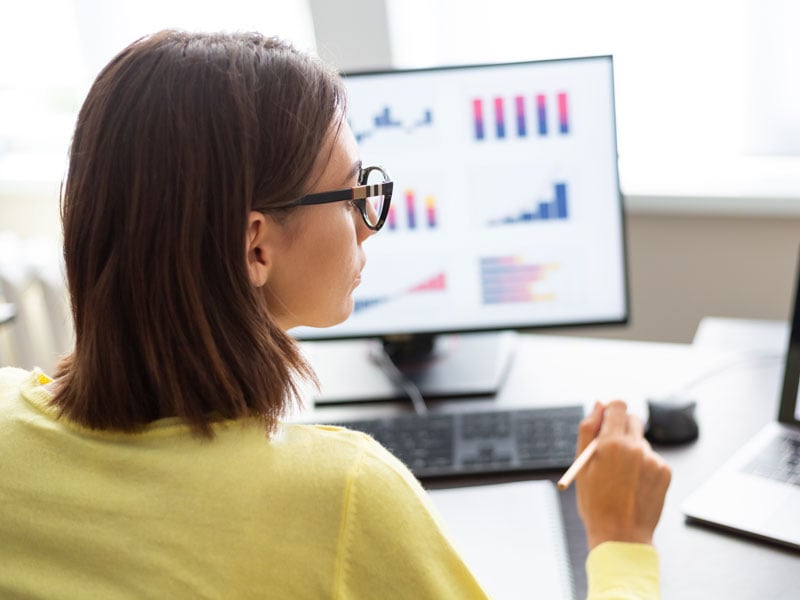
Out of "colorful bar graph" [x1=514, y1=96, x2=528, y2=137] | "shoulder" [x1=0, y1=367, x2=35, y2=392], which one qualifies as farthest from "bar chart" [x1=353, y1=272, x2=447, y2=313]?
"shoulder" [x1=0, y1=367, x2=35, y2=392]

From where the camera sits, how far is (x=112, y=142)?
77 cm

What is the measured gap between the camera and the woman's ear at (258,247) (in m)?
0.80

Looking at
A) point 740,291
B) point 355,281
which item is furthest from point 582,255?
point 740,291

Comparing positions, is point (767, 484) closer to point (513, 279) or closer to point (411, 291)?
point (513, 279)

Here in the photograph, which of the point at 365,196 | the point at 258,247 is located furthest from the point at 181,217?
the point at 365,196

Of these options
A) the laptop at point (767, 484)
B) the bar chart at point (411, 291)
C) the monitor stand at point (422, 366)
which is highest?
the bar chart at point (411, 291)

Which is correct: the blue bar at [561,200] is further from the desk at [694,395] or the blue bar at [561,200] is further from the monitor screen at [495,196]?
the desk at [694,395]

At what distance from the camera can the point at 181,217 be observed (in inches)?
29.8

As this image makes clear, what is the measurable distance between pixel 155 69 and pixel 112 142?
7 cm

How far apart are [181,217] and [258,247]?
0.09 m

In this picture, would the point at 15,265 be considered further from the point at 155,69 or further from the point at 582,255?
the point at 155,69

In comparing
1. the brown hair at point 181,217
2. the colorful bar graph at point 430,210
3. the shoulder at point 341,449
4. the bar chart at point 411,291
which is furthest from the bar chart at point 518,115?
the shoulder at point 341,449

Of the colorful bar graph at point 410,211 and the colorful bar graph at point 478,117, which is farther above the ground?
the colorful bar graph at point 478,117

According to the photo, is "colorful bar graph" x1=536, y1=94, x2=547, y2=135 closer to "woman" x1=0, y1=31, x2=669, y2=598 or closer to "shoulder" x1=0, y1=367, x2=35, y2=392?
"woman" x1=0, y1=31, x2=669, y2=598
